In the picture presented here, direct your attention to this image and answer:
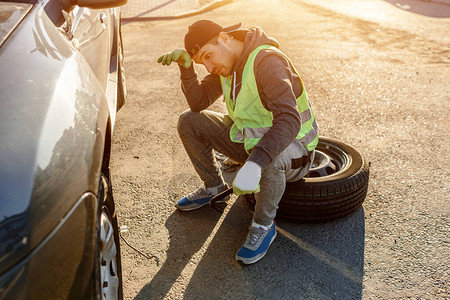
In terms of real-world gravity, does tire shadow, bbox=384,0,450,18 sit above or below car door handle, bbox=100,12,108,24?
below

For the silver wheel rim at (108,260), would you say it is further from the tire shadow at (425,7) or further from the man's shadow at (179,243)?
the tire shadow at (425,7)

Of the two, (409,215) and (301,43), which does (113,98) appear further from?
(301,43)

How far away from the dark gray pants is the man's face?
45cm

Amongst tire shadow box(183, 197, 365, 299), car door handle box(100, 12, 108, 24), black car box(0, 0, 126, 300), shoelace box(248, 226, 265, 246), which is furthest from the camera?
car door handle box(100, 12, 108, 24)

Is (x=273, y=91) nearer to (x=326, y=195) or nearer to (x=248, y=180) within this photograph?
(x=248, y=180)

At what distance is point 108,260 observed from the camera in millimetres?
2023

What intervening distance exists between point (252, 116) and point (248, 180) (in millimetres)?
546

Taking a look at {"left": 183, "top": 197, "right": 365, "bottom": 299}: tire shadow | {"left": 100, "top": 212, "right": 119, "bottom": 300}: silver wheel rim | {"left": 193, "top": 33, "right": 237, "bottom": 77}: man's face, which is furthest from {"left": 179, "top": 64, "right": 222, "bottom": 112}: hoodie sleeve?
{"left": 100, "top": 212, "right": 119, "bottom": 300}: silver wheel rim

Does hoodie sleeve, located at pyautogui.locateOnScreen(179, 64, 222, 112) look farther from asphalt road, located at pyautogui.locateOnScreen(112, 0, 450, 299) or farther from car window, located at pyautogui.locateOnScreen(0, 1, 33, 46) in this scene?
car window, located at pyautogui.locateOnScreen(0, 1, 33, 46)

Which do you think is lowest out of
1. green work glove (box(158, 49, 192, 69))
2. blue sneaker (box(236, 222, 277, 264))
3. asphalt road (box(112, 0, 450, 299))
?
asphalt road (box(112, 0, 450, 299))

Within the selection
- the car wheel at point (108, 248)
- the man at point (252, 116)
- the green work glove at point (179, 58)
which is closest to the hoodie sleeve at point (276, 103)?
the man at point (252, 116)

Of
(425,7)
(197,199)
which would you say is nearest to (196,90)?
(197,199)

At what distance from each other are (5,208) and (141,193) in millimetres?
2083

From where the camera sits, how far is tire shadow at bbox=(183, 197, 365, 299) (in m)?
2.50
